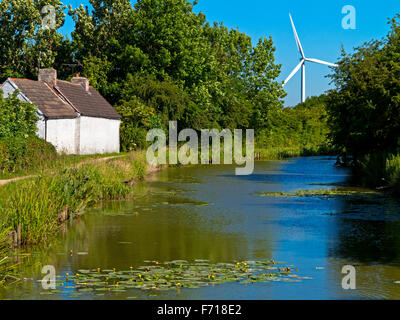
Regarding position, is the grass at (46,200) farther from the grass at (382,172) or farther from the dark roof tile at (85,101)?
Result: the dark roof tile at (85,101)

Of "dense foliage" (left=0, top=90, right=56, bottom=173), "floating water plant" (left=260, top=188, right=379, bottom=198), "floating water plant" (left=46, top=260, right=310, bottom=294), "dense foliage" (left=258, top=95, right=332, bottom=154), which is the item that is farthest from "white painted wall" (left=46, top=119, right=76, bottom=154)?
"dense foliage" (left=258, top=95, right=332, bottom=154)

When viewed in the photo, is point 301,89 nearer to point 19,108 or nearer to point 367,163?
point 367,163

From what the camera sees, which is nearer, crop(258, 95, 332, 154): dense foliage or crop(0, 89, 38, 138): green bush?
crop(0, 89, 38, 138): green bush

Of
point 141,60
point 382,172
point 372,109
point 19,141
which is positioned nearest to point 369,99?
point 372,109

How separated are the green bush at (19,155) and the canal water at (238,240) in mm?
5262

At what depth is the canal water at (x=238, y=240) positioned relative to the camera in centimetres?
1190

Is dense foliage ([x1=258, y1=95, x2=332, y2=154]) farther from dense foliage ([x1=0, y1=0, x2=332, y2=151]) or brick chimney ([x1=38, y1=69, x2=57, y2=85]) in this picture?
brick chimney ([x1=38, y1=69, x2=57, y2=85])

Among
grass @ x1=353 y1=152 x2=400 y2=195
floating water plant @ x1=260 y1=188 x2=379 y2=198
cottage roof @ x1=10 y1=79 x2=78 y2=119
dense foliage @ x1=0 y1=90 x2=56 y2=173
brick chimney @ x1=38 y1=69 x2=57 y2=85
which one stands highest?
brick chimney @ x1=38 y1=69 x2=57 y2=85

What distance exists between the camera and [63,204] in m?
20.0

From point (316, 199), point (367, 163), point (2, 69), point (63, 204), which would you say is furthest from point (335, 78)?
point (2, 69)

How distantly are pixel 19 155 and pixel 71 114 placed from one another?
697 inches

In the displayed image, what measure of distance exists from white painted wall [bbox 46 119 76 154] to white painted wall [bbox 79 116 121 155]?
1169 mm

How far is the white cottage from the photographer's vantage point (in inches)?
1758

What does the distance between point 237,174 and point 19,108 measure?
50.4 feet
